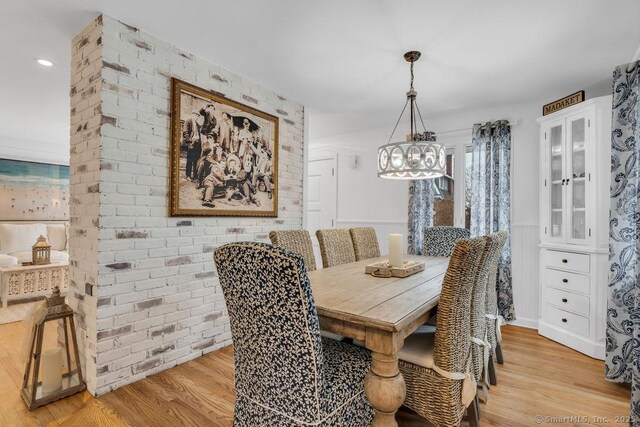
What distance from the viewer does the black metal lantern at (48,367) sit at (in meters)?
1.95

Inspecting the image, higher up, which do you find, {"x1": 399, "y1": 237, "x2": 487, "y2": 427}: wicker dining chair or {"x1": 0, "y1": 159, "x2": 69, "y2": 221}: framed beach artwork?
{"x1": 0, "y1": 159, "x2": 69, "y2": 221}: framed beach artwork

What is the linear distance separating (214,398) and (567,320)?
3.05m

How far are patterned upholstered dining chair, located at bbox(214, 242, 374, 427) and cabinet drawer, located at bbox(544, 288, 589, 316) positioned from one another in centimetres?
251

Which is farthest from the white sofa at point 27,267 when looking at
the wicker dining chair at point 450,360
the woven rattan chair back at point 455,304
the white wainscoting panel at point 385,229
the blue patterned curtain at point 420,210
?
the woven rattan chair back at point 455,304

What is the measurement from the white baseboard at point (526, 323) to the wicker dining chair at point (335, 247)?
2.07 m

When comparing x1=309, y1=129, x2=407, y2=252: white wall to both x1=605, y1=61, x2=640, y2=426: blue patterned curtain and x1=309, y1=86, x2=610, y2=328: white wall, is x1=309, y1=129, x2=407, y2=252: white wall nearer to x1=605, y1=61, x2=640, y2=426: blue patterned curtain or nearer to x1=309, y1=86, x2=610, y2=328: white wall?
x1=309, y1=86, x2=610, y2=328: white wall

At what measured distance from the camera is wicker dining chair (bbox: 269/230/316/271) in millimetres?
2279

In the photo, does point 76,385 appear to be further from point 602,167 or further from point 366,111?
point 602,167

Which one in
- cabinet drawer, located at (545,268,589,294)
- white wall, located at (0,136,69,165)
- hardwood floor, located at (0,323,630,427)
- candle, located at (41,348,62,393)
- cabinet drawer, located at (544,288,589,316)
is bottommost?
hardwood floor, located at (0,323,630,427)

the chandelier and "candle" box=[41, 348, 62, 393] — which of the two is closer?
"candle" box=[41, 348, 62, 393]

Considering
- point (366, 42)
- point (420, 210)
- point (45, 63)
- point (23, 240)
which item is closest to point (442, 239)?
point (420, 210)

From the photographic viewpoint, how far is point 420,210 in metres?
3.99

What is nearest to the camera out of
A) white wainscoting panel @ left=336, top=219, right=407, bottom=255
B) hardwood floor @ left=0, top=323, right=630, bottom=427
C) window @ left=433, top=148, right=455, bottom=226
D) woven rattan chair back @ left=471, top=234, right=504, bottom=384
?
woven rattan chair back @ left=471, top=234, right=504, bottom=384

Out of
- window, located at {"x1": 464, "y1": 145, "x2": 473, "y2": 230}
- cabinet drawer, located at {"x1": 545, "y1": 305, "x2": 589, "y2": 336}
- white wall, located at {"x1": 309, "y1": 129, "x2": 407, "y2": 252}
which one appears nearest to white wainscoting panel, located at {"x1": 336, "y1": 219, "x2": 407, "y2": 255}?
white wall, located at {"x1": 309, "y1": 129, "x2": 407, "y2": 252}
